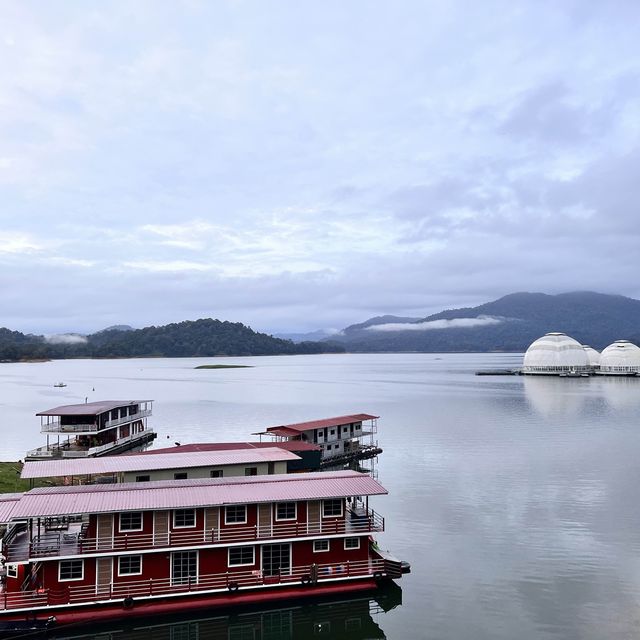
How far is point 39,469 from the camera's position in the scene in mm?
39219

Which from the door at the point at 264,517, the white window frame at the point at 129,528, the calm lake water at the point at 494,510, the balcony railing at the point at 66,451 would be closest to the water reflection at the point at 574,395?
the calm lake water at the point at 494,510

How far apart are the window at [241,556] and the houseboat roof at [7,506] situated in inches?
444

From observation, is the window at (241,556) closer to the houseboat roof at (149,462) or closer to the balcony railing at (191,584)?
the balcony railing at (191,584)

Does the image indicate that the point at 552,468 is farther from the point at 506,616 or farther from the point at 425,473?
the point at 506,616

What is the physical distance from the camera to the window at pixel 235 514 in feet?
112

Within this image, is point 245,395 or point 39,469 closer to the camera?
point 39,469

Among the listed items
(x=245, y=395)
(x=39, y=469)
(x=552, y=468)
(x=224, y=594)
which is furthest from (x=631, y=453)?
(x=245, y=395)

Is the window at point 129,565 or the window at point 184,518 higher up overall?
the window at point 184,518

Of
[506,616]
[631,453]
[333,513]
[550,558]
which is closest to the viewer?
[506,616]

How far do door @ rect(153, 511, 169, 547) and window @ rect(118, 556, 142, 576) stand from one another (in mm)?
1316

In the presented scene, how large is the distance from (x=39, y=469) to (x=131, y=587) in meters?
11.6

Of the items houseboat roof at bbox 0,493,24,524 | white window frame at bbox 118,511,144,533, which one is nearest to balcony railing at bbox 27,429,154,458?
houseboat roof at bbox 0,493,24,524

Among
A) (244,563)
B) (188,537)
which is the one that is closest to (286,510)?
(244,563)

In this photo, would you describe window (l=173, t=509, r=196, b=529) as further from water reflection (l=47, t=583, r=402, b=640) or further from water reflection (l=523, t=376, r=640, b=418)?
water reflection (l=523, t=376, r=640, b=418)
